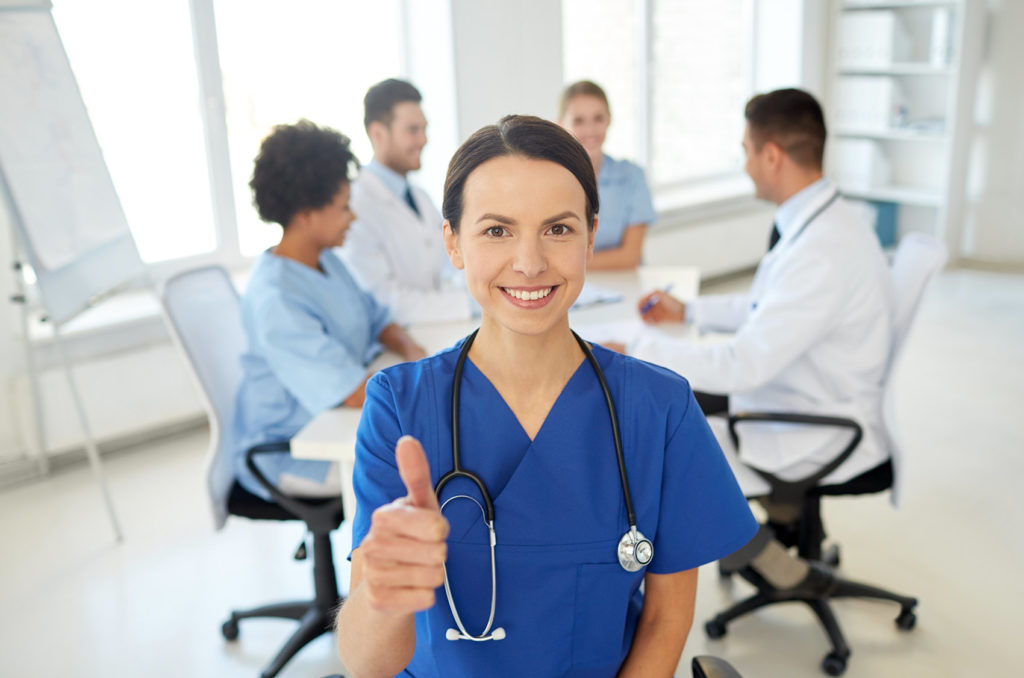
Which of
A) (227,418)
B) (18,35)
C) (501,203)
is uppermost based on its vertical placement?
(18,35)

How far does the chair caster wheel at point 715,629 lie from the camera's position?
2361 millimetres

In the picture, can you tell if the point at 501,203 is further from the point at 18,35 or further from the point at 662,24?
the point at 662,24

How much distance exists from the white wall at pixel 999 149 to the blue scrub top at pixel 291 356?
4802 millimetres

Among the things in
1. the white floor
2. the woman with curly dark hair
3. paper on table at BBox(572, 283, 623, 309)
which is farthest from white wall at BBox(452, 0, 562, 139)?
the woman with curly dark hair

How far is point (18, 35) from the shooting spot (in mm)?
2729

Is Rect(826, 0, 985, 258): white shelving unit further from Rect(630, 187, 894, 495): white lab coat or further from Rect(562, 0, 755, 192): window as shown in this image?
Rect(630, 187, 894, 495): white lab coat

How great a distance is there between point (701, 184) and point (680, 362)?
4.12m

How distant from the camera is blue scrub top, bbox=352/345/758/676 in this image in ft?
3.84

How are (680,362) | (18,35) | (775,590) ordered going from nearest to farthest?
(680,362) → (775,590) → (18,35)

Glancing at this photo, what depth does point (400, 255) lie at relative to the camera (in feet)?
9.36

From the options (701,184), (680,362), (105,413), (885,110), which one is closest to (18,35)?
(105,413)

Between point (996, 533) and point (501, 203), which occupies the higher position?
point (501, 203)

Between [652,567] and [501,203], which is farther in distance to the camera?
[652,567]

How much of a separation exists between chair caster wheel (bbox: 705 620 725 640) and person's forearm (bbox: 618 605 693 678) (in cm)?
117
